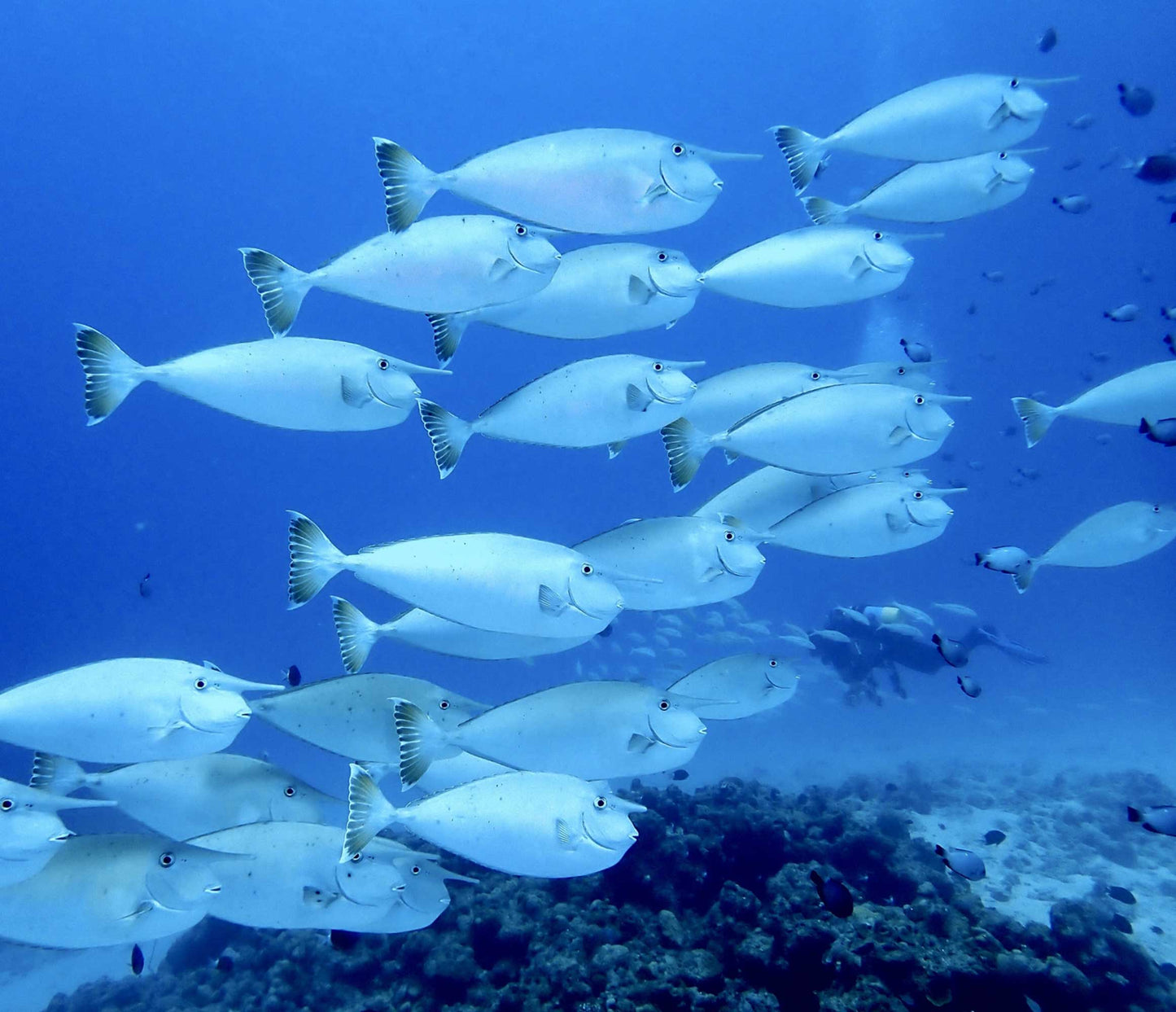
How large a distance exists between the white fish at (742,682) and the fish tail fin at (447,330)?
6.81ft

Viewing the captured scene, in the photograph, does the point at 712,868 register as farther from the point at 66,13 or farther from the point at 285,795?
the point at 66,13

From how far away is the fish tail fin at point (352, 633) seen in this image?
119 inches

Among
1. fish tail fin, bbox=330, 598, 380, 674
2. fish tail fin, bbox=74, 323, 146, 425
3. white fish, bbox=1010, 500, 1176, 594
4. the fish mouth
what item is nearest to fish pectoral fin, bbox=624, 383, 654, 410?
the fish mouth

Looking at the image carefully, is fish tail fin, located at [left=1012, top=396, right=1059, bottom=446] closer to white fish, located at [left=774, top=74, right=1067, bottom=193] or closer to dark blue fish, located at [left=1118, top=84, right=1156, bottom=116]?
white fish, located at [left=774, top=74, right=1067, bottom=193]

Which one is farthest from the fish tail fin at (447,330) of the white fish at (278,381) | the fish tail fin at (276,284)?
the fish tail fin at (276,284)

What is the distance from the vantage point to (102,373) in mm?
2865

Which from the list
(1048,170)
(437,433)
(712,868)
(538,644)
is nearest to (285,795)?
(538,644)

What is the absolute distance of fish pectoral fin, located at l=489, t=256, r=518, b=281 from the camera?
8.71ft

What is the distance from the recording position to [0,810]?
2195mm

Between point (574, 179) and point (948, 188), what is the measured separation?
2155 millimetres

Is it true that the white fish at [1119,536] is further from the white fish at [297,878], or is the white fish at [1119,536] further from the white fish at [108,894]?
the white fish at [108,894]

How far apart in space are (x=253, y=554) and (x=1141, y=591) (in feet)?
290

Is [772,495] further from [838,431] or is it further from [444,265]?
[444,265]

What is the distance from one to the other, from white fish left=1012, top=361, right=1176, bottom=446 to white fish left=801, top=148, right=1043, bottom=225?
115cm
